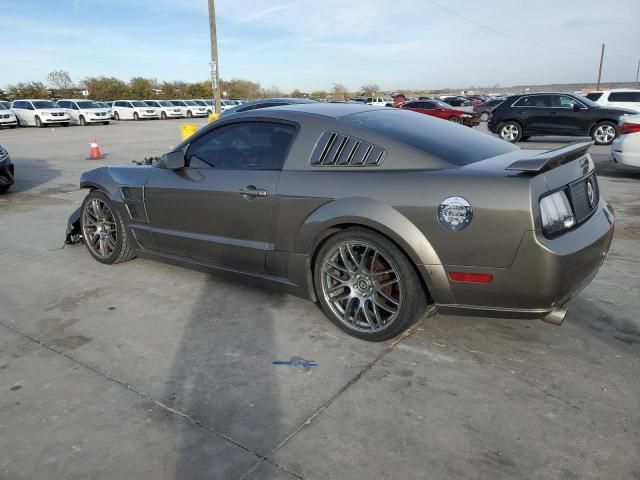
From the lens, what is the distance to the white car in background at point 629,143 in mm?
8961

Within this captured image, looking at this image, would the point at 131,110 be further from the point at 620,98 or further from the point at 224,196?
the point at 224,196

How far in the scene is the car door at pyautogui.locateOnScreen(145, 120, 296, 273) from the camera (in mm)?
3592

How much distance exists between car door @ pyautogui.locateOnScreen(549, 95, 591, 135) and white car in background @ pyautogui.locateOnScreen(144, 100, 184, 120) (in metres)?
30.6

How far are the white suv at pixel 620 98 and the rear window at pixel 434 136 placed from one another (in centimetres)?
1767

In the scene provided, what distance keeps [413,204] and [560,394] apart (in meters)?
1.28

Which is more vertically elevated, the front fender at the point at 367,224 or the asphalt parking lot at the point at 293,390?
the front fender at the point at 367,224

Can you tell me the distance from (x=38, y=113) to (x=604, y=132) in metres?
28.3

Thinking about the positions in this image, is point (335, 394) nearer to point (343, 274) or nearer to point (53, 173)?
point (343, 274)

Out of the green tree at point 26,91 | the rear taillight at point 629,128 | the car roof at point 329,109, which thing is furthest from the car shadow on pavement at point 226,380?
the green tree at point 26,91

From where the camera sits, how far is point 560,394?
267 cm

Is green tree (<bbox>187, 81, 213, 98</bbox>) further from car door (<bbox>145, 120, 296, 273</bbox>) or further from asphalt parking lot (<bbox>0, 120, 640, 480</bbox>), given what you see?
asphalt parking lot (<bbox>0, 120, 640, 480</bbox>)

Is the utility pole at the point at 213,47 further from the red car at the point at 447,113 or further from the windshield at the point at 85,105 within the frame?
the windshield at the point at 85,105

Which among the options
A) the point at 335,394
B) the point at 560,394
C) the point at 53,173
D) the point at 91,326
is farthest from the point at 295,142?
the point at 53,173

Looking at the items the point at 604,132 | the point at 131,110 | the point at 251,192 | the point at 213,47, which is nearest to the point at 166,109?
the point at 131,110
